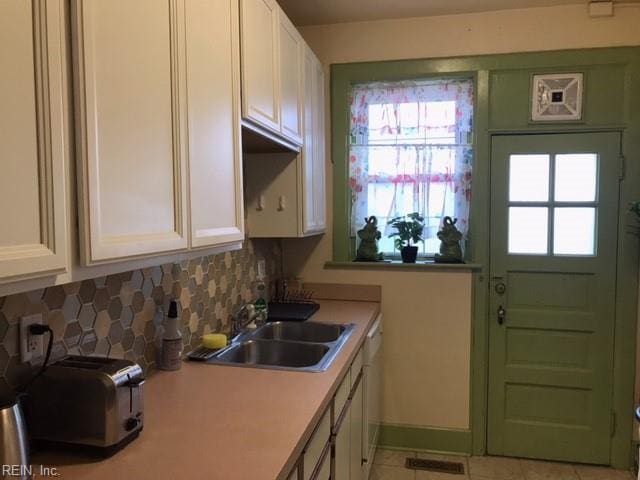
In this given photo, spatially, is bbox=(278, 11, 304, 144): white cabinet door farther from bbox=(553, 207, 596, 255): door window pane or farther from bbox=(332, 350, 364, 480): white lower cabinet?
bbox=(553, 207, 596, 255): door window pane

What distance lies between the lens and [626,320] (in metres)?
2.68

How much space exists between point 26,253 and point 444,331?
2.56 m

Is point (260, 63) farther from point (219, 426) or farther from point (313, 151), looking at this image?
point (219, 426)

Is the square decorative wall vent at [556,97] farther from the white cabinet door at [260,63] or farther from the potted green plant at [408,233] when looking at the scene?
the white cabinet door at [260,63]

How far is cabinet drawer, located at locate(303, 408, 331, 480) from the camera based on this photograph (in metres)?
1.33

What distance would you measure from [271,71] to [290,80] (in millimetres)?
295

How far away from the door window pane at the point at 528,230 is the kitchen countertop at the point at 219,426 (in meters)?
1.56

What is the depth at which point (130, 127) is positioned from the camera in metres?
1.02

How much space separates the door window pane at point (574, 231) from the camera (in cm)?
273

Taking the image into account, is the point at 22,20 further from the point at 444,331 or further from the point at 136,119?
the point at 444,331

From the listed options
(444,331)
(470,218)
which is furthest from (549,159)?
(444,331)

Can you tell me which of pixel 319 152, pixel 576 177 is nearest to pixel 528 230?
pixel 576 177

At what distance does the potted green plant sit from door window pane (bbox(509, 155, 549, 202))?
1.91 feet

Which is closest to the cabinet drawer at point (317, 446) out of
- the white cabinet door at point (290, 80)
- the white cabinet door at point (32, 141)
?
the white cabinet door at point (32, 141)
